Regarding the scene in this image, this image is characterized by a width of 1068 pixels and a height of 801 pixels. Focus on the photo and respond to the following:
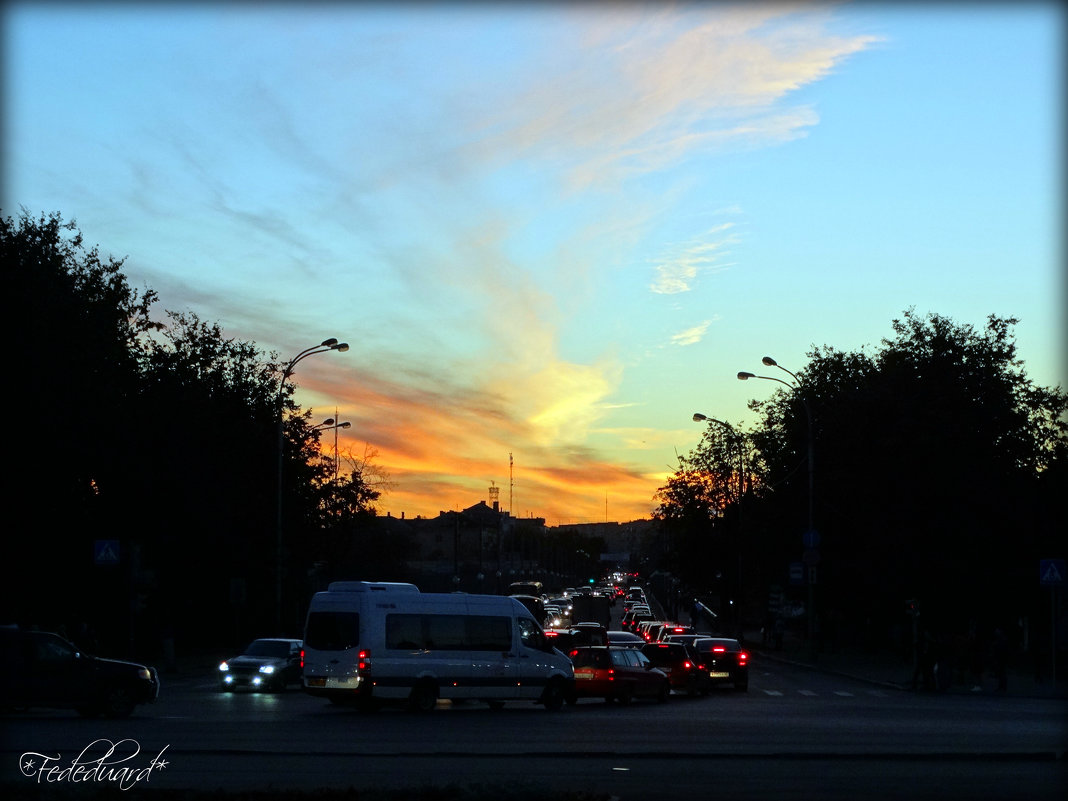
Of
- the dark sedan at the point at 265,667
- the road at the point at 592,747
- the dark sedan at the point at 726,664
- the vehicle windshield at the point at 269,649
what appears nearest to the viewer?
the road at the point at 592,747

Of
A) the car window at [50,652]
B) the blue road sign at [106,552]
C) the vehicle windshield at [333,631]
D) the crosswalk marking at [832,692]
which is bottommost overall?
the crosswalk marking at [832,692]

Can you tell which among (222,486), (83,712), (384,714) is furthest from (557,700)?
(222,486)

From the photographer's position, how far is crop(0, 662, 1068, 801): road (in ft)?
47.5

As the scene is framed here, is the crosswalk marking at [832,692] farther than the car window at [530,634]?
Yes

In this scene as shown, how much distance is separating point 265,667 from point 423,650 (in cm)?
901

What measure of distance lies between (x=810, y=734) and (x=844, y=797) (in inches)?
329

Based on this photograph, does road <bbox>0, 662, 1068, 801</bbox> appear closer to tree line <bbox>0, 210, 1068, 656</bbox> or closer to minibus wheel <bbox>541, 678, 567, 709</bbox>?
minibus wheel <bbox>541, 678, 567, 709</bbox>

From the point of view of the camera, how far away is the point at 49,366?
1646 inches

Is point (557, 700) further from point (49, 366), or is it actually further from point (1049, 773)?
point (49, 366)

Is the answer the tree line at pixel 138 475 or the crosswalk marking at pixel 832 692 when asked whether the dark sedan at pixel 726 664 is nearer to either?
the crosswalk marking at pixel 832 692

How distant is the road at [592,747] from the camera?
14.5 meters

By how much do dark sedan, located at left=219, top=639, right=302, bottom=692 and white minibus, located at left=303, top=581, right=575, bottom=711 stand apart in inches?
291

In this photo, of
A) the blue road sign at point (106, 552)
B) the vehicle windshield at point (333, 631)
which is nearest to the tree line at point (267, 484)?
the blue road sign at point (106, 552)

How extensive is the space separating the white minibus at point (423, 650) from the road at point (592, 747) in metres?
0.60
